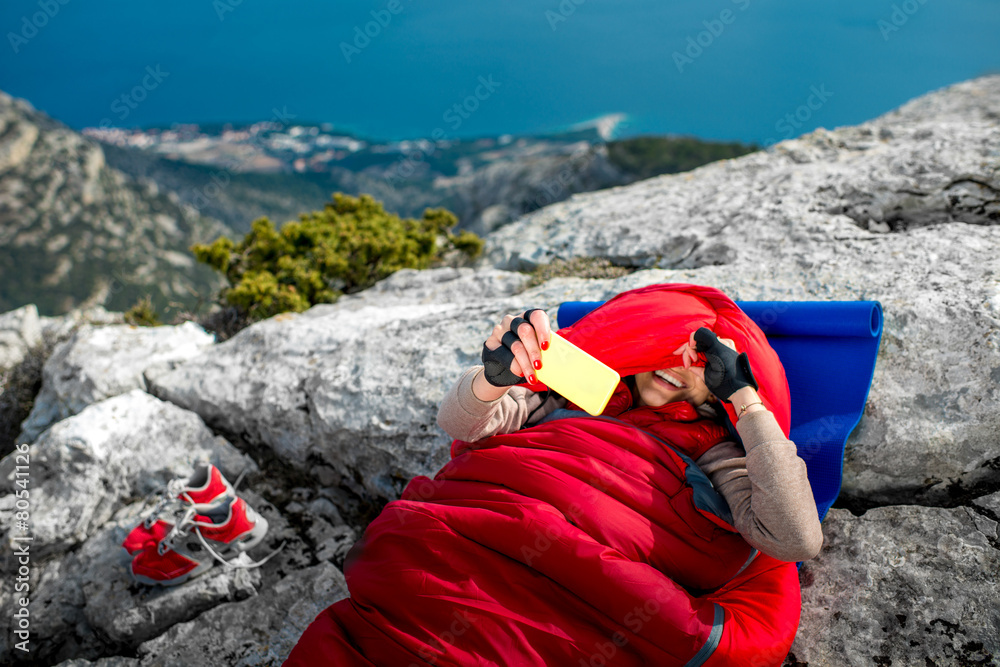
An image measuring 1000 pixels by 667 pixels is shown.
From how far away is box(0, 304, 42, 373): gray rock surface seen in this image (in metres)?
5.51

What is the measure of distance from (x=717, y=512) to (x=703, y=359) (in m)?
0.62

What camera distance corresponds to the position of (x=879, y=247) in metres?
3.32

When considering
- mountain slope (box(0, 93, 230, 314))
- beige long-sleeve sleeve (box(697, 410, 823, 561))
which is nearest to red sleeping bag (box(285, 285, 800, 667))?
beige long-sleeve sleeve (box(697, 410, 823, 561))

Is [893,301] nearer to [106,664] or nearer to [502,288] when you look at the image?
[502,288]

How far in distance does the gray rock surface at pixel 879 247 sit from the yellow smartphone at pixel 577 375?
1.63 m

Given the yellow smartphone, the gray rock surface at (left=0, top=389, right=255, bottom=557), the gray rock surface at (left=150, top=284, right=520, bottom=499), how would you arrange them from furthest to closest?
the gray rock surface at (left=0, top=389, right=255, bottom=557) < the gray rock surface at (left=150, top=284, right=520, bottom=499) < the yellow smartphone

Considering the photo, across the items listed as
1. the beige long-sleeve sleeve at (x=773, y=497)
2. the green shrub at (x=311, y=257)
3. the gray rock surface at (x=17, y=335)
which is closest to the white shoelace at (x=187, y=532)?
the beige long-sleeve sleeve at (x=773, y=497)

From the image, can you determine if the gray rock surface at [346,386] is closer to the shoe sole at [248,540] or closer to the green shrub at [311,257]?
the shoe sole at [248,540]

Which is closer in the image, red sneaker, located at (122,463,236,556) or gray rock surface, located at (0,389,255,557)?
red sneaker, located at (122,463,236,556)

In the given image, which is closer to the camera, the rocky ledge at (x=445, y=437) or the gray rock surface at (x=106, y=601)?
the rocky ledge at (x=445, y=437)

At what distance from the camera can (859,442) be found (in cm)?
246

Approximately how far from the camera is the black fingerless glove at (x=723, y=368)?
196 centimetres

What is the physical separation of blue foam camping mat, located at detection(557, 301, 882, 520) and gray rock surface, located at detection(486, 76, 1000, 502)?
0.62 feet

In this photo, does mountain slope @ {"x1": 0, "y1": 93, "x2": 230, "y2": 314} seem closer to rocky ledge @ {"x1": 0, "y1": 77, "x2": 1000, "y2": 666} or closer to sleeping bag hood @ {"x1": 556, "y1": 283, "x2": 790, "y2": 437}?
rocky ledge @ {"x1": 0, "y1": 77, "x2": 1000, "y2": 666}
